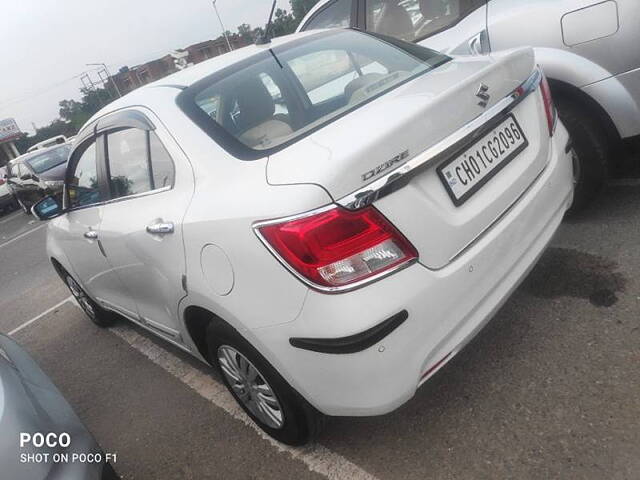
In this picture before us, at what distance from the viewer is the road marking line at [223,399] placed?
7.03ft

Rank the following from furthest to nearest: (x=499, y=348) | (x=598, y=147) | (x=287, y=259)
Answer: (x=598, y=147)
(x=499, y=348)
(x=287, y=259)

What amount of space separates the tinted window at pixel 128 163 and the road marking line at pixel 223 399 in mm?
1209

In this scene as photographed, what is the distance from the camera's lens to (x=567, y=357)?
90.9 inches

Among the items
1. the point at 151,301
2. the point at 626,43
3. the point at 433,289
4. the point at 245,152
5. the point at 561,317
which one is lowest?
the point at 561,317

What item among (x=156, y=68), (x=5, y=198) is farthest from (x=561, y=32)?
(x=156, y=68)

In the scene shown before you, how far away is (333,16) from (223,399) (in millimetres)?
3128

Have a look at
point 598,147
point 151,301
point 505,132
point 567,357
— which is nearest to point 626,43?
point 598,147

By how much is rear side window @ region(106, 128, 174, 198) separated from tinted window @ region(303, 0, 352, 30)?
7.33ft

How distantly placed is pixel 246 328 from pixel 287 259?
386mm

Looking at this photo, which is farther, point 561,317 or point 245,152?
point 561,317

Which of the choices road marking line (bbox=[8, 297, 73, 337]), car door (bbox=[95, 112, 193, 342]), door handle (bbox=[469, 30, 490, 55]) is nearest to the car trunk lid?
car door (bbox=[95, 112, 193, 342])

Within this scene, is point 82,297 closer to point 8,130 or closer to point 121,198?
point 121,198

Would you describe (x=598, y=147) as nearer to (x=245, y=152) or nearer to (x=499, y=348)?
(x=499, y=348)

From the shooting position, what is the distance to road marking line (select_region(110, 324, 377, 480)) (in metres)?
2.14
